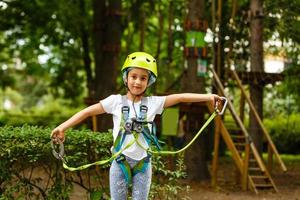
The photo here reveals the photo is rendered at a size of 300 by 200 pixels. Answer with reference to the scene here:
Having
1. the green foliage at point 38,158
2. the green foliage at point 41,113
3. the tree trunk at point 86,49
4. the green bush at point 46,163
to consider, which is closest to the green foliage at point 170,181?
the green bush at point 46,163

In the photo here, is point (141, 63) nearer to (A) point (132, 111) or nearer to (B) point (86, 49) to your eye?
(A) point (132, 111)

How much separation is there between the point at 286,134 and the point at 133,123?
20.2 metres

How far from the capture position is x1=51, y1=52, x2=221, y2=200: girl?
437 cm

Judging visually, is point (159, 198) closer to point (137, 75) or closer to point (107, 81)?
point (137, 75)

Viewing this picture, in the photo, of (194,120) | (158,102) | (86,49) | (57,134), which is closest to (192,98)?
(158,102)

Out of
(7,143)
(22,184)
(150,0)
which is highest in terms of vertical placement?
(150,0)

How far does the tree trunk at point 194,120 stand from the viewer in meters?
12.2

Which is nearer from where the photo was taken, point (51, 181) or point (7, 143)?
point (7, 143)

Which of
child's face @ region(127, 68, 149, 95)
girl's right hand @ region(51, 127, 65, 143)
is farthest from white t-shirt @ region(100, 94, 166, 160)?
girl's right hand @ region(51, 127, 65, 143)

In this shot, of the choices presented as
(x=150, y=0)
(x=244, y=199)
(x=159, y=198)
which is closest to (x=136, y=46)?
(x=150, y=0)

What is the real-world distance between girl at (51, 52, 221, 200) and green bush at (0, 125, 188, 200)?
1949mm

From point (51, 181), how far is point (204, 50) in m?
6.31

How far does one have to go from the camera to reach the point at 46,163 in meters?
6.66

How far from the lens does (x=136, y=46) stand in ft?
71.2
